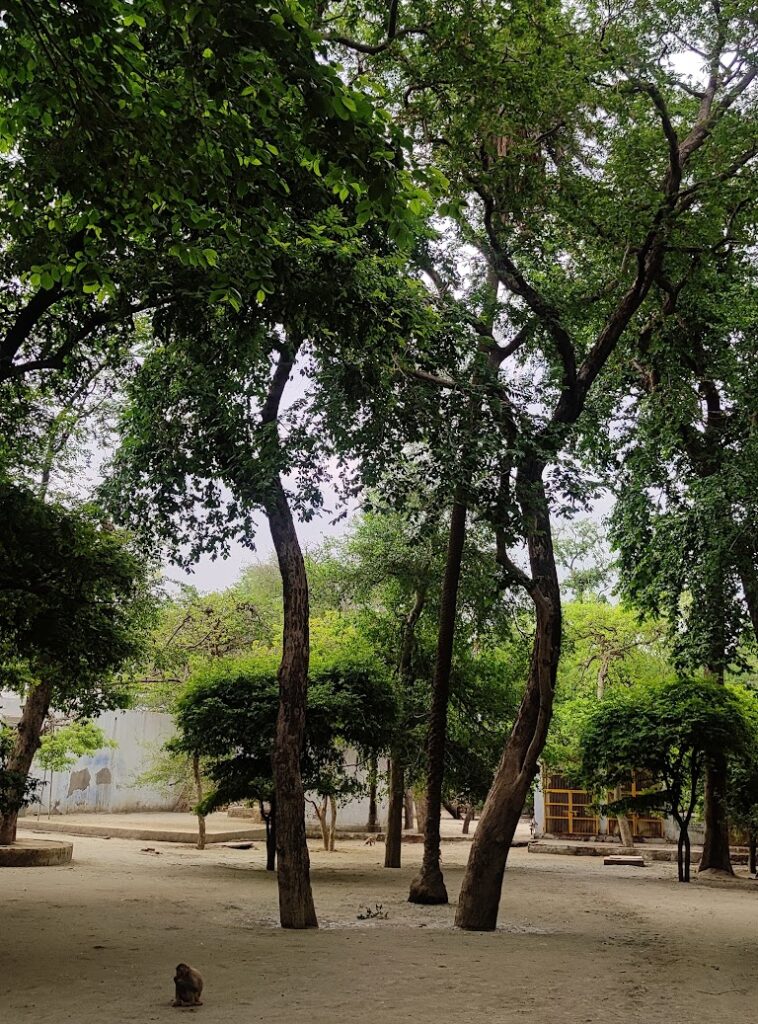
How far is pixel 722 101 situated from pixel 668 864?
19.3 metres

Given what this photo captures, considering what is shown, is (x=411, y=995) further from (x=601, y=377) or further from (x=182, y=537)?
(x=601, y=377)

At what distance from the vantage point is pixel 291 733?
10453 mm

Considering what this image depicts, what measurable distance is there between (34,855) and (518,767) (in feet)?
32.8

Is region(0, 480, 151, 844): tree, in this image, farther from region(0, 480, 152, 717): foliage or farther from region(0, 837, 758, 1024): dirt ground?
region(0, 837, 758, 1024): dirt ground

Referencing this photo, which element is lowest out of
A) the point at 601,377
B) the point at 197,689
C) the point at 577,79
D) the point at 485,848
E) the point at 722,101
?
the point at 485,848

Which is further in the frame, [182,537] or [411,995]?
[182,537]

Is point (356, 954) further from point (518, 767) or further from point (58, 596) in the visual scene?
point (58, 596)

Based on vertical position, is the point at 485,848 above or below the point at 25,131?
below

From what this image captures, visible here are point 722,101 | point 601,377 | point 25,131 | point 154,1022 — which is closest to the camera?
point 154,1022

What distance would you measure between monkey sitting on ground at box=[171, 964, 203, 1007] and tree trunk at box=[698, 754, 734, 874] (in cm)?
1557

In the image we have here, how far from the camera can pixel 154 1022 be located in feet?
18.2

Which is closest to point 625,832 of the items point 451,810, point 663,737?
point 451,810

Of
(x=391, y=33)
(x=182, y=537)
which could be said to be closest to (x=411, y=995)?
(x=182, y=537)

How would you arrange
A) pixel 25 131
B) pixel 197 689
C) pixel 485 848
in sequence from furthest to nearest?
1. pixel 197 689
2. pixel 485 848
3. pixel 25 131
